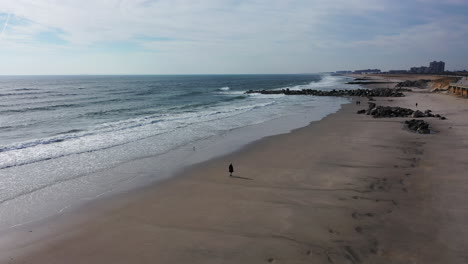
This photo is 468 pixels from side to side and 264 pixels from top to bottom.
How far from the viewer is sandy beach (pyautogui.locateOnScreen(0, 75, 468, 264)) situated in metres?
8.70

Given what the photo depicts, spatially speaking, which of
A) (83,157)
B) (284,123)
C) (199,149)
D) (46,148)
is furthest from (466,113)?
(46,148)

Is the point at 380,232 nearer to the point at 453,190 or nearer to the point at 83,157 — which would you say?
the point at 453,190

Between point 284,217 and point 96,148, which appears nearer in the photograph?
point 284,217

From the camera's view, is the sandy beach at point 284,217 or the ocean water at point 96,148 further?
the ocean water at point 96,148

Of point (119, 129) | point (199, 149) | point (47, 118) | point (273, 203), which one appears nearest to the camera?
point (273, 203)

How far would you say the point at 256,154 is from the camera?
19.1m

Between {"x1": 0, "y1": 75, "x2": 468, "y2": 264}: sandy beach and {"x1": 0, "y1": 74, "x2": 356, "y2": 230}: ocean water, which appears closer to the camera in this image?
{"x1": 0, "y1": 75, "x2": 468, "y2": 264}: sandy beach

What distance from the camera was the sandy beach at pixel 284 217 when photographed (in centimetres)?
870

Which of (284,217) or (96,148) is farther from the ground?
(96,148)

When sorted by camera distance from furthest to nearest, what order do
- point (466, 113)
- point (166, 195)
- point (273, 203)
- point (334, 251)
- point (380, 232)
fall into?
point (466, 113) → point (166, 195) → point (273, 203) → point (380, 232) → point (334, 251)

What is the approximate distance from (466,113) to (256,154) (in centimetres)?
2571

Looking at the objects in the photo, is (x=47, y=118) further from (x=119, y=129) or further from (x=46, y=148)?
(x=46, y=148)

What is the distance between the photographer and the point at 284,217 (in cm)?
1077

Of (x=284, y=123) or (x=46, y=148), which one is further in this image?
(x=284, y=123)
